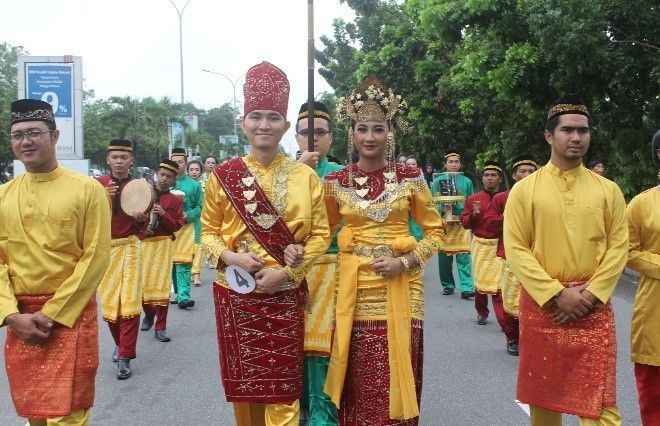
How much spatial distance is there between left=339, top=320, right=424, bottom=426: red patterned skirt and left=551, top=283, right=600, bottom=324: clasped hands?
806 millimetres

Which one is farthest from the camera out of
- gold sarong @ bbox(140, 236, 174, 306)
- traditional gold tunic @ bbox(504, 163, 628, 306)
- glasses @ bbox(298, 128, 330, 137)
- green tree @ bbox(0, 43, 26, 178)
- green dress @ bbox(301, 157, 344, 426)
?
green tree @ bbox(0, 43, 26, 178)

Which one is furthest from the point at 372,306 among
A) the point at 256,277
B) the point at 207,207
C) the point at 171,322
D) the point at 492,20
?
the point at 492,20

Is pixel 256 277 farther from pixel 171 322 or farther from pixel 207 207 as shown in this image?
pixel 171 322

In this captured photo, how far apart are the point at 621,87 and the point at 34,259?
10300 millimetres

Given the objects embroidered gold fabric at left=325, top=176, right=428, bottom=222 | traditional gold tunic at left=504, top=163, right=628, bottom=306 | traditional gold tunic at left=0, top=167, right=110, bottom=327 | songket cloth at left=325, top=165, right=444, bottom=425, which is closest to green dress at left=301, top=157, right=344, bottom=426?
songket cloth at left=325, top=165, right=444, bottom=425

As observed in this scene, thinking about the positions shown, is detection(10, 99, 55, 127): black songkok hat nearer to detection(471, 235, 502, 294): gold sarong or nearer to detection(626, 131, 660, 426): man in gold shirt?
detection(626, 131, 660, 426): man in gold shirt

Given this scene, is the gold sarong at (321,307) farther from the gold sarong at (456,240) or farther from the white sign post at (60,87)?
the white sign post at (60,87)

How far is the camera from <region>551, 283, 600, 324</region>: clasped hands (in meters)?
3.59

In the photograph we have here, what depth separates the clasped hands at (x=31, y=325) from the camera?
355 cm

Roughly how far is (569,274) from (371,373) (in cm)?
121

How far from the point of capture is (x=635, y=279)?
11508mm

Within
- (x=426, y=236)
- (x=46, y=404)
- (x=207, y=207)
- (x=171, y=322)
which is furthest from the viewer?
(x=171, y=322)

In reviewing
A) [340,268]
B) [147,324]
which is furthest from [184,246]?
[340,268]

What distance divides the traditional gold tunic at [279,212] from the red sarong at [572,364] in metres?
1.25
